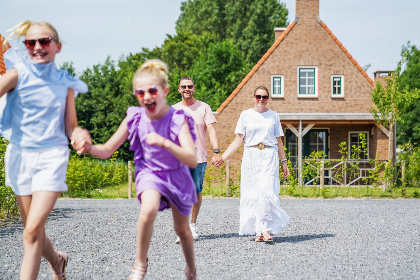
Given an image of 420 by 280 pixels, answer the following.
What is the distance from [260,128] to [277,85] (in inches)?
735

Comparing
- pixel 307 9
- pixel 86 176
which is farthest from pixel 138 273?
pixel 307 9

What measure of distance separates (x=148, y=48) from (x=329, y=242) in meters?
42.1

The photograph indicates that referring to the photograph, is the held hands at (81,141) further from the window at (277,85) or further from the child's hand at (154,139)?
the window at (277,85)

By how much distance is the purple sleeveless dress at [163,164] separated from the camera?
4098 mm

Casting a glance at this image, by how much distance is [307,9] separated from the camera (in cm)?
2580

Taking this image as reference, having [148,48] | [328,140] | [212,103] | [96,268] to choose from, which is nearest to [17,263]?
[96,268]

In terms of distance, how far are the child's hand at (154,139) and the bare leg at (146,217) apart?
0.44m

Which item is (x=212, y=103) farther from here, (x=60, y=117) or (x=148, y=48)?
(x=60, y=117)

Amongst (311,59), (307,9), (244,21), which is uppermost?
(244,21)

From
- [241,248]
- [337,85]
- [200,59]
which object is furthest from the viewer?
[200,59]

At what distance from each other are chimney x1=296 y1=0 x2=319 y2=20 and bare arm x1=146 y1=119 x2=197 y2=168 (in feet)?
74.7

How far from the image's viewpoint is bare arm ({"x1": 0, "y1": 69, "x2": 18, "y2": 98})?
3922mm

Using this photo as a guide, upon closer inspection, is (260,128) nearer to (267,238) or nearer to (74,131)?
(267,238)

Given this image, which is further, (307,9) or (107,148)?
(307,9)
